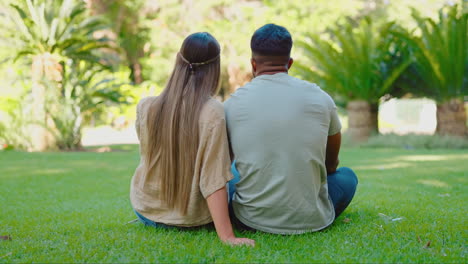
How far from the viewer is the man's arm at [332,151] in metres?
3.01

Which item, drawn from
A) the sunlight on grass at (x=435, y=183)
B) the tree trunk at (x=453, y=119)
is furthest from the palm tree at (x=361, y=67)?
the sunlight on grass at (x=435, y=183)

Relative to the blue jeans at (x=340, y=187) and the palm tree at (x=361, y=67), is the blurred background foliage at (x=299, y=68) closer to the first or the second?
the palm tree at (x=361, y=67)

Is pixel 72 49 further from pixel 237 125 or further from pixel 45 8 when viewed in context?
pixel 237 125

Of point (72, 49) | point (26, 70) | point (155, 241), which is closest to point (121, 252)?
point (155, 241)

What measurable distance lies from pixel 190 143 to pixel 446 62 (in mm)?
12372

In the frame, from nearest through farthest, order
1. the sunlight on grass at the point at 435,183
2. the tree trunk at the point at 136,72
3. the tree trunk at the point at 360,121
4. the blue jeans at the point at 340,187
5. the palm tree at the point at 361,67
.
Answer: the blue jeans at the point at 340,187, the sunlight on grass at the point at 435,183, the palm tree at the point at 361,67, the tree trunk at the point at 360,121, the tree trunk at the point at 136,72

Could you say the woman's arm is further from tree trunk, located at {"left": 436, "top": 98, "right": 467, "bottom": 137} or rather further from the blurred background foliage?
tree trunk, located at {"left": 436, "top": 98, "right": 467, "bottom": 137}

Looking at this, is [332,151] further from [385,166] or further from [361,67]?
[361,67]

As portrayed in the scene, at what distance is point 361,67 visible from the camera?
47.9 ft

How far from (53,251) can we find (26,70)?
51.7 feet

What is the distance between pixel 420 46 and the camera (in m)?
13.4

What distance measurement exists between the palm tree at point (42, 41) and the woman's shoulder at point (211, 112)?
411 inches

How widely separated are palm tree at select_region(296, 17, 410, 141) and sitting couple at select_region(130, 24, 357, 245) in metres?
12.1

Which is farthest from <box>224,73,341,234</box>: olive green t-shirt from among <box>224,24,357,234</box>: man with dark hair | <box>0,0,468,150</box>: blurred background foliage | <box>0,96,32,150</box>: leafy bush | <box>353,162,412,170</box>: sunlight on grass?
<box>0,96,32,150</box>: leafy bush
